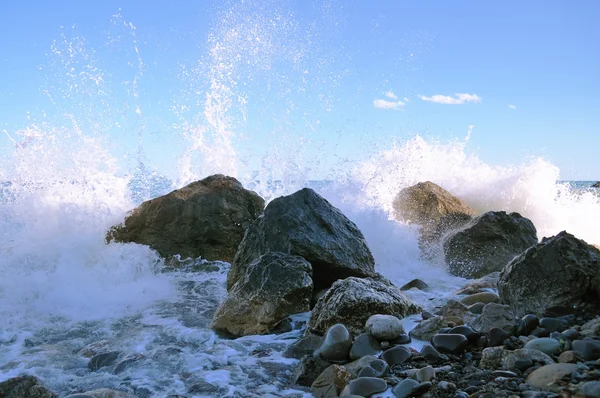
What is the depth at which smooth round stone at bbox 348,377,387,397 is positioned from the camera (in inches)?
119

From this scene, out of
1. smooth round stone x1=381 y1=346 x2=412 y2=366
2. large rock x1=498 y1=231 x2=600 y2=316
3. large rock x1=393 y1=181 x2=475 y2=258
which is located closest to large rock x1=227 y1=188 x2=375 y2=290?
large rock x1=498 y1=231 x2=600 y2=316

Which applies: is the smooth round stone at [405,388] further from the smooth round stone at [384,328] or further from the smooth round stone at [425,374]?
the smooth round stone at [384,328]

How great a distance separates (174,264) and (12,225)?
285 cm

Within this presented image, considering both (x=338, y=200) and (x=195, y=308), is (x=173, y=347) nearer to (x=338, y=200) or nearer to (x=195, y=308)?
(x=195, y=308)

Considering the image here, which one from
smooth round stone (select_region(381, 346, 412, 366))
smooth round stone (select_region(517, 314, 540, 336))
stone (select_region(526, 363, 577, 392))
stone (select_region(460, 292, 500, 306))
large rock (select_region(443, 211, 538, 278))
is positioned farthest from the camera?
large rock (select_region(443, 211, 538, 278))

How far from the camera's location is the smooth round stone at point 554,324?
3.55 m

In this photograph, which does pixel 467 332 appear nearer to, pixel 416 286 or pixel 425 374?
pixel 425 374

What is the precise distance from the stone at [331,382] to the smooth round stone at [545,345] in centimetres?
117

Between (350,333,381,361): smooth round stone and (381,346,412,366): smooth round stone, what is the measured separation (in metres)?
0.15

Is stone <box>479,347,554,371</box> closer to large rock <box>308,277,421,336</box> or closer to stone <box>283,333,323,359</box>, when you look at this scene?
large rock <box>308,277,421,336</box>

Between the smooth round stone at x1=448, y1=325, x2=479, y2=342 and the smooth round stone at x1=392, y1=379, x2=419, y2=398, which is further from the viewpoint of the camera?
the smooth round stone at x1=448, y1=325, x2=479, y2=342

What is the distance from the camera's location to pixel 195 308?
19.0 ft

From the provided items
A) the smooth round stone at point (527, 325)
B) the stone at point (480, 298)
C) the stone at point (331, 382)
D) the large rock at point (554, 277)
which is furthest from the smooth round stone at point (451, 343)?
the stone at point (480, 298)

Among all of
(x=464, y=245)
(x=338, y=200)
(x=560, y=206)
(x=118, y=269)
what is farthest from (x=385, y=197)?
(x=118, y=269)
